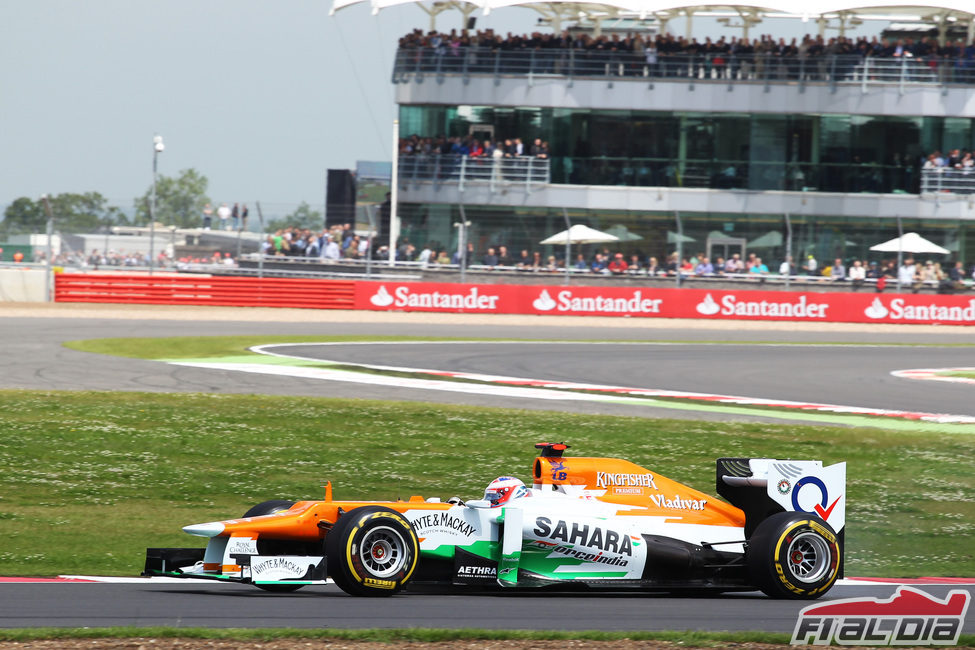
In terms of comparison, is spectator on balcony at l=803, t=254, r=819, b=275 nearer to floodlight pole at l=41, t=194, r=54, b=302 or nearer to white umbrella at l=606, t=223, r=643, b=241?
white umbrella at l=606, t=223, r=643, b=241

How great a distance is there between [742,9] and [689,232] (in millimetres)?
10845

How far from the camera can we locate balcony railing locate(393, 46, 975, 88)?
1635 inches

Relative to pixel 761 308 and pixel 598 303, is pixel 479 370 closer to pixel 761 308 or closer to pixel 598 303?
pixel 598 303

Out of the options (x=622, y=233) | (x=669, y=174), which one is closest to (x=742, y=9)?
(x=669, y=174)

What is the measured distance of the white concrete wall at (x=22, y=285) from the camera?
33.2m

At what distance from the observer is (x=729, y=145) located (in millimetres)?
42500

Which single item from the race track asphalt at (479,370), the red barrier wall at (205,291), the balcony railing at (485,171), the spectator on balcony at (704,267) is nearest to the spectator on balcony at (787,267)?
the spectator on balcony at (704,267)

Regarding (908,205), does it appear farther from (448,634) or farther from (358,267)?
(448,634)

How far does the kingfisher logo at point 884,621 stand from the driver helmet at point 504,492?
1789 millimetres

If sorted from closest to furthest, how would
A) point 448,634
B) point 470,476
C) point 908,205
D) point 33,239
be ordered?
1. point 448,634
2. point 470,476
3. point 33,239
4. point 908,205

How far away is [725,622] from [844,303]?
28.5 m

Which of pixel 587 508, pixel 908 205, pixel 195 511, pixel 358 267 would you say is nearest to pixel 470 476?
pixel 195 511

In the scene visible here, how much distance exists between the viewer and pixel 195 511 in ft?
33.6

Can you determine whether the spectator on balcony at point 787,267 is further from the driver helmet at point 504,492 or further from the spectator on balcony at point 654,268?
the driver helmet at point 504,492
